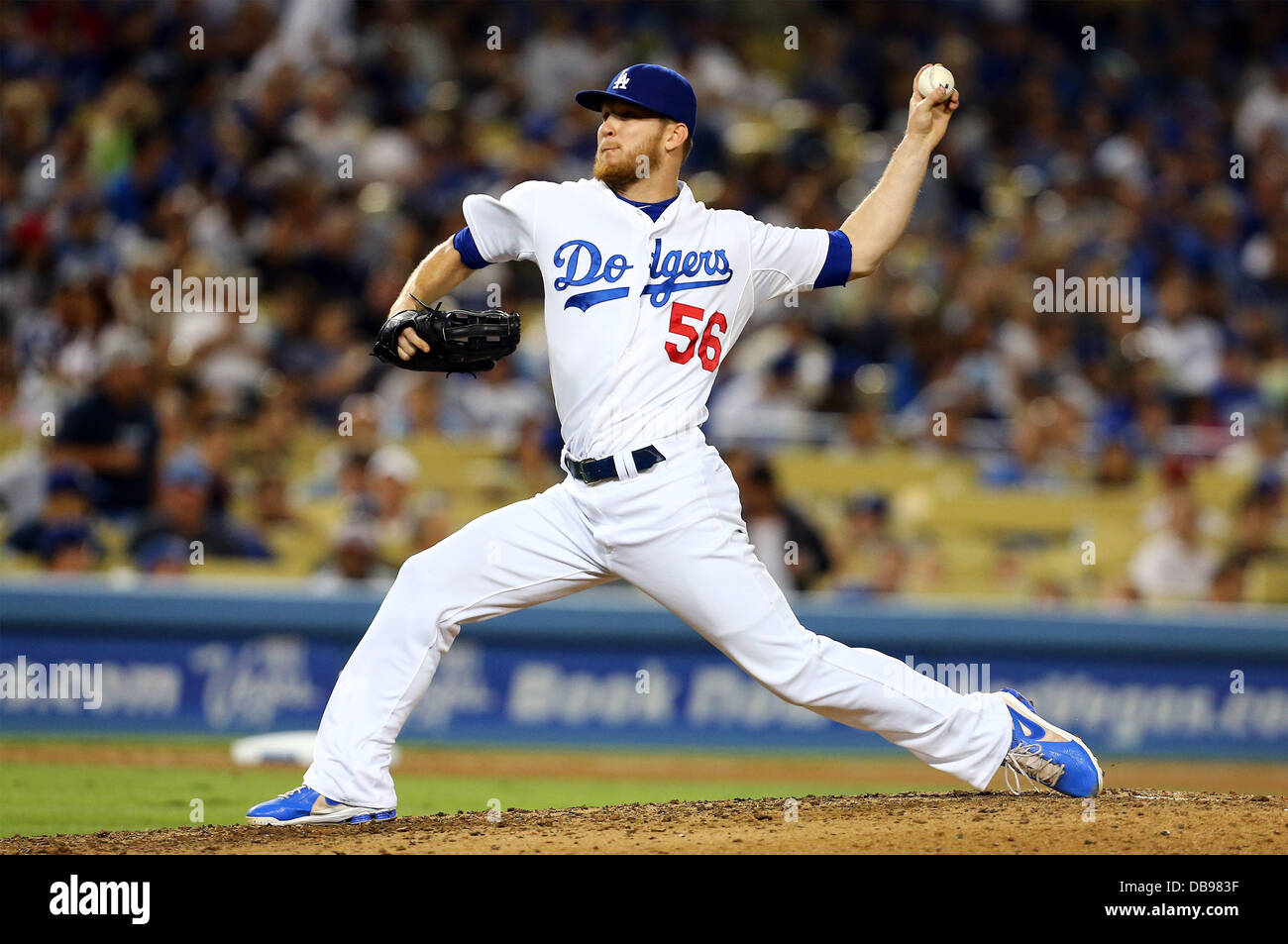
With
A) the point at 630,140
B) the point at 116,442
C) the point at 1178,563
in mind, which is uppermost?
the point at 630,140

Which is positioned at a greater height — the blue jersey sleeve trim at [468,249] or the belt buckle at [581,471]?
the blue jersey sleeve trim at [468,249]

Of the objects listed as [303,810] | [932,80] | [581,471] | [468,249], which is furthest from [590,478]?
[932,80]

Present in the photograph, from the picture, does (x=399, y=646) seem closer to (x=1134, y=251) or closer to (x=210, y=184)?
(x=210, y=184)

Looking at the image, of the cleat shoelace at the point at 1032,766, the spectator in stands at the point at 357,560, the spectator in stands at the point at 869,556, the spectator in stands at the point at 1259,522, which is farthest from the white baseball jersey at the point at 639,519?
the spectator in stands at the point at 1259,522

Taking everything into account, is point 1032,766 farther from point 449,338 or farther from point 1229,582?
point 1229,582

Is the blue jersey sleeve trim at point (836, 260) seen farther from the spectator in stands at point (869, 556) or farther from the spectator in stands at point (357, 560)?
the spectator in stands at point (869, 556)

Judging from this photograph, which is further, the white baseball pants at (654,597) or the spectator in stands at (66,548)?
the spectator in stands at (66,548)

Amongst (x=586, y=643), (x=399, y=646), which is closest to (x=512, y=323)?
(x=399, y=646)
